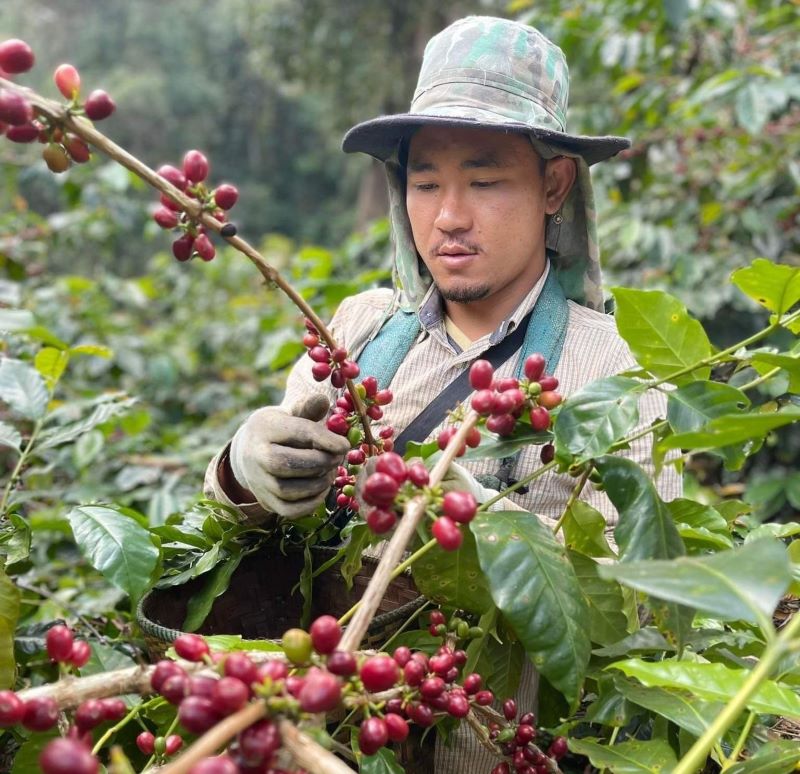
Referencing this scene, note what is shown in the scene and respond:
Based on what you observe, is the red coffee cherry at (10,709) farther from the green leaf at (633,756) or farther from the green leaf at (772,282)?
the green leaf at (772,282)

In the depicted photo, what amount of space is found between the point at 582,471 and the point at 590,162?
0.83 m

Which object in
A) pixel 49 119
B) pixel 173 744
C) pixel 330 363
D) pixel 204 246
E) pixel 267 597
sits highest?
pixel 49 119

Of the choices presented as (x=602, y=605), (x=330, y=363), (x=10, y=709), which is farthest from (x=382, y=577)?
(x=330, y=363)

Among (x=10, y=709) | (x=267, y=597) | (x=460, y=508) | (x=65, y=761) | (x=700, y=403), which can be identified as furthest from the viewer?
(x=267, y=597)

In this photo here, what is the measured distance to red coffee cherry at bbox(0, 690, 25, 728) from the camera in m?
0.58

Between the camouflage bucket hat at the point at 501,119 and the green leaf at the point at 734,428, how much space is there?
74 cm

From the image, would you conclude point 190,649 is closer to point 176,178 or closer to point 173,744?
point 173,744

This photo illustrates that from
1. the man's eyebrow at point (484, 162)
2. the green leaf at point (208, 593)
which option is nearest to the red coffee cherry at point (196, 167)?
the green leaf at point (208, 593)

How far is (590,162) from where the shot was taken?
1.61m

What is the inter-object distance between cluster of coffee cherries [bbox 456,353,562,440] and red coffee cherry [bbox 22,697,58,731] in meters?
0.43

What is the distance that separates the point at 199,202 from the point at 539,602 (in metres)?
0.51

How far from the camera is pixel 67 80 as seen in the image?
81 centimetres

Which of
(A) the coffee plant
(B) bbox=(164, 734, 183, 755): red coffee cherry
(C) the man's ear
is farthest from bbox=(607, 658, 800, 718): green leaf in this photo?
(C) the man's ear

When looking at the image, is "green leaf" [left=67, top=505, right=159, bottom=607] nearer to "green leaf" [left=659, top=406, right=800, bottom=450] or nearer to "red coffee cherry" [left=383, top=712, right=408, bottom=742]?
"red coffee cherry" [left=383, top=712, right=408, bottom=742]
